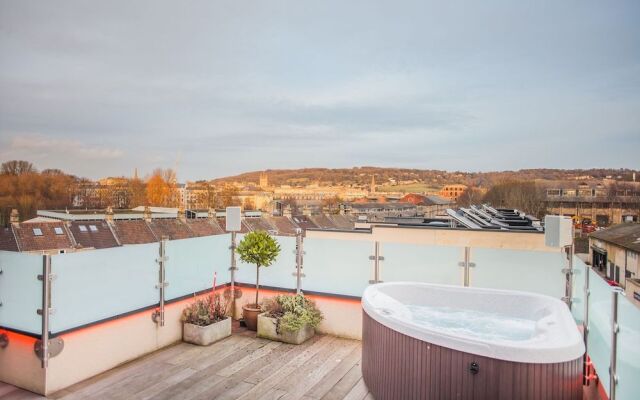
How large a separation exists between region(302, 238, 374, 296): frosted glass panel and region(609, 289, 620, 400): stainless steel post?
2344mm

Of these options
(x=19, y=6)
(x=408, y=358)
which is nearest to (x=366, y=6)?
(x=19, y=6)

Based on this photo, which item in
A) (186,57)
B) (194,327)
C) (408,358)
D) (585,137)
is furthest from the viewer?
(585,137)

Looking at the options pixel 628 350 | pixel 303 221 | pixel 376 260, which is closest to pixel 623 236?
pixel 376 260

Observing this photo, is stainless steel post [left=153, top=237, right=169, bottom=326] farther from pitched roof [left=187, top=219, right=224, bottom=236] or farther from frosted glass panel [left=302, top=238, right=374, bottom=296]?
pitched roof [left=187, top=219, right=224, bottom=236]

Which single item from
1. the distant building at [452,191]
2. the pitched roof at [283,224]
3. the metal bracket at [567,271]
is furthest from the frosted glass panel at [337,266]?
the pitched roof at [283,224]

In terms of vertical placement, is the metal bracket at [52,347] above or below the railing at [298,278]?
below

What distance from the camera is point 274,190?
74812 millimetres

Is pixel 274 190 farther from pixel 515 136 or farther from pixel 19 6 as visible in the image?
pixel 19 6

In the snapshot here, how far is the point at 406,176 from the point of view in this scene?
55312 millimetres

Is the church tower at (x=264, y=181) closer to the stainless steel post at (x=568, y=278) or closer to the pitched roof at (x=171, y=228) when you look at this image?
the pitched roof at (x=171, y=228)

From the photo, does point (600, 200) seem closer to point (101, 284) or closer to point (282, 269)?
point (282, 269)

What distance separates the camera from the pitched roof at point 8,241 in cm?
2584

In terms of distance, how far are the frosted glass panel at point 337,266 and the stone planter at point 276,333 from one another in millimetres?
487

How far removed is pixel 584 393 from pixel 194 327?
3.13m
